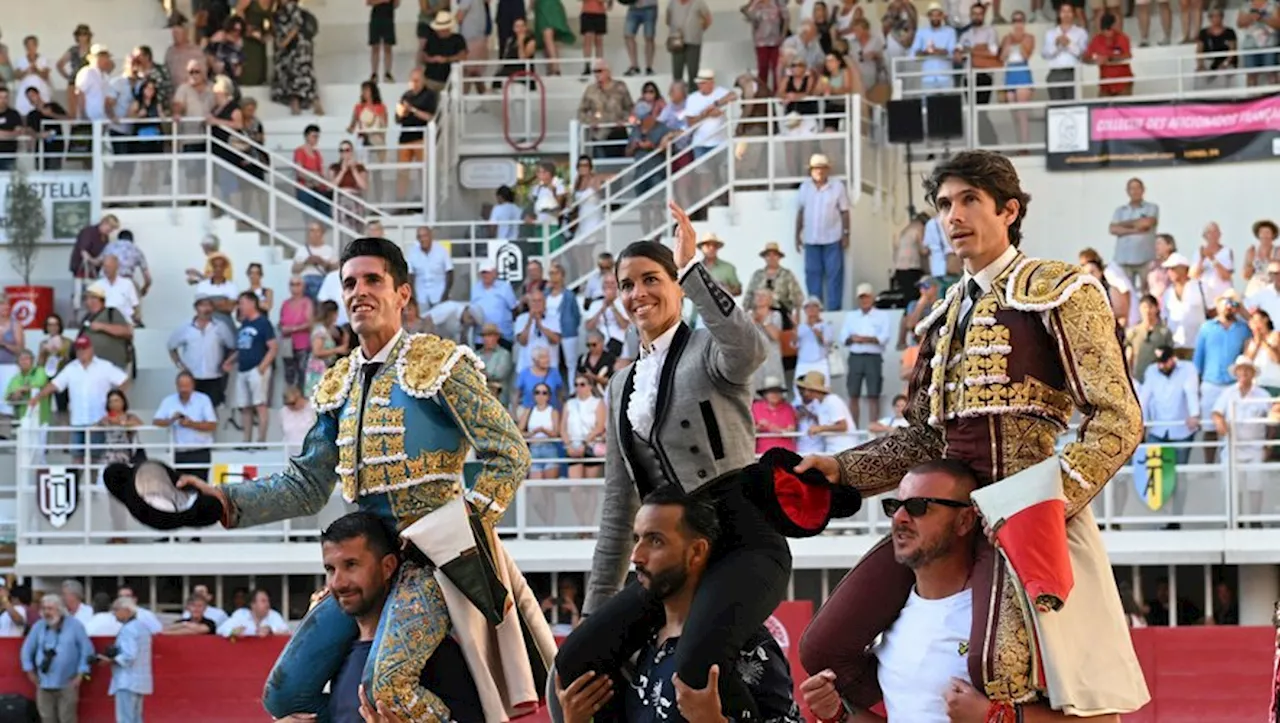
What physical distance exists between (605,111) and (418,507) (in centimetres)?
1453

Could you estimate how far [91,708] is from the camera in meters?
16.6

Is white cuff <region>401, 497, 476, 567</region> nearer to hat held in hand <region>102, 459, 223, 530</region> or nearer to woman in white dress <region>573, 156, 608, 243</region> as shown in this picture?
hat held in hand <region>102, 459, 223, 530</region>

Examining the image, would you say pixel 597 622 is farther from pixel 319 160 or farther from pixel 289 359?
pixel 319 160

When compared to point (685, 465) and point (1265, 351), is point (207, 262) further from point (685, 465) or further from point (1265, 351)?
point (685, 465)

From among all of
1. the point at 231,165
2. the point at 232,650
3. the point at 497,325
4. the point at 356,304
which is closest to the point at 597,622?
the point at 356,304

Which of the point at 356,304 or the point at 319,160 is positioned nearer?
the point at 356,304

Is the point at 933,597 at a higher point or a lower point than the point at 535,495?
higher

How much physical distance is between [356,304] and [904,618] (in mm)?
2039

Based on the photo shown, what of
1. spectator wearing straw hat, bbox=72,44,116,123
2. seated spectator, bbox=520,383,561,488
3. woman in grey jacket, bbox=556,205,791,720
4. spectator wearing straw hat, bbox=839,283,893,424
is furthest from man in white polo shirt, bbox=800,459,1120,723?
spectator wearing straw hat, bbox=72,44,116,123

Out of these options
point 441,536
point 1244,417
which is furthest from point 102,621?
point 441,536

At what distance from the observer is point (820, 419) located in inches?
649

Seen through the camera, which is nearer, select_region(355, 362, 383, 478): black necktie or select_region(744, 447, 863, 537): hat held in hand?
select_region(744, 447, 863, 537): hat held in hand

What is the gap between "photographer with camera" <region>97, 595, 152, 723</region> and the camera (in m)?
16.4

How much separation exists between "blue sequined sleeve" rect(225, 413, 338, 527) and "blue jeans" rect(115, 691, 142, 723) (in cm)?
891
